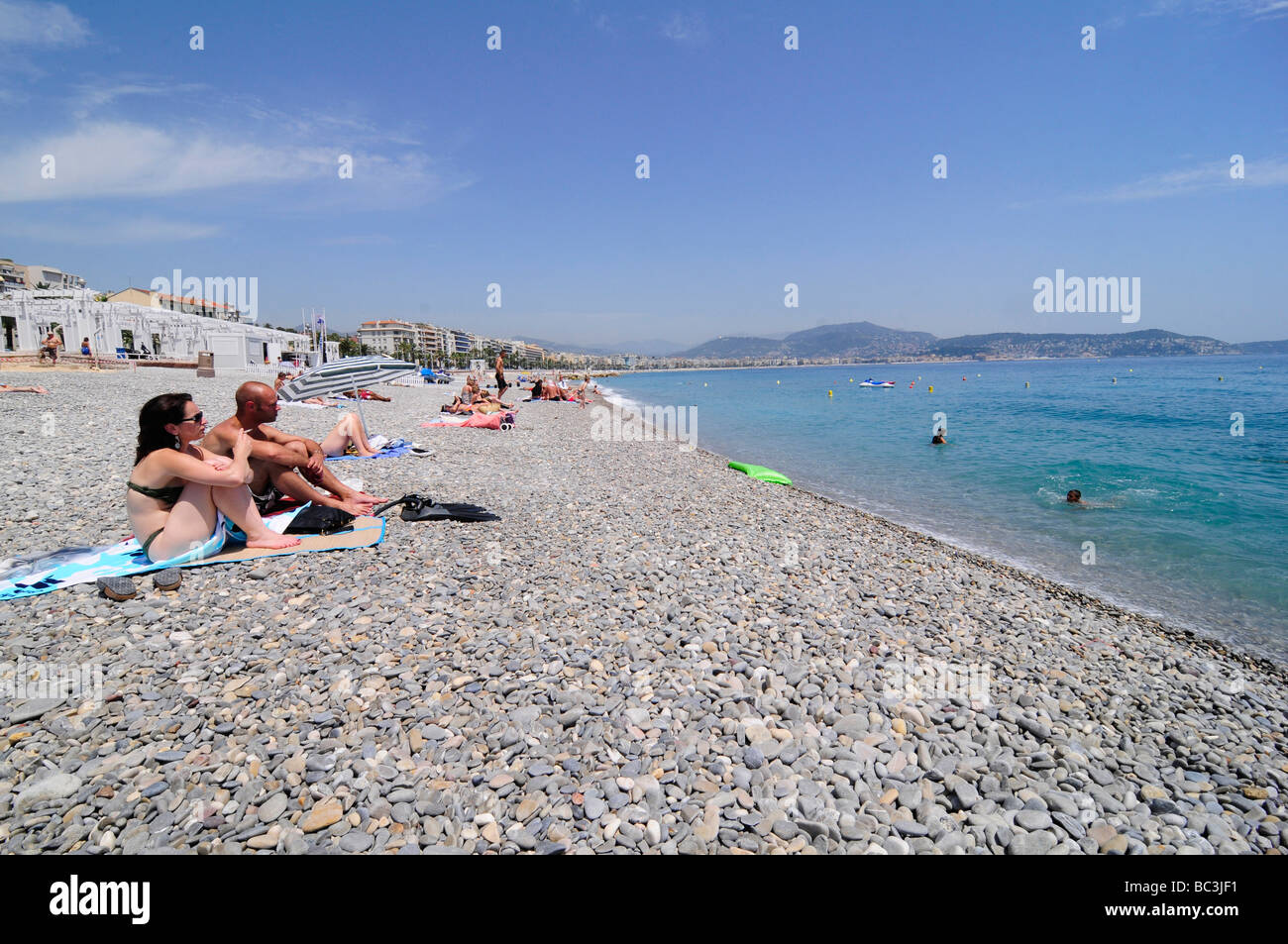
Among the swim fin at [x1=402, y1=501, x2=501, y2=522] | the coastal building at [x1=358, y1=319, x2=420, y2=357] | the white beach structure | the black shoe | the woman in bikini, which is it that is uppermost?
the coastal building at [x1=358, y1=319, x2=420, y2=357]

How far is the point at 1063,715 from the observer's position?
4.08m

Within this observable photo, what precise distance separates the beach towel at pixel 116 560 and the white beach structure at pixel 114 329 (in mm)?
38332

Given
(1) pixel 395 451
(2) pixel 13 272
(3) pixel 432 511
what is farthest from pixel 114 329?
(2) pixel 13 272

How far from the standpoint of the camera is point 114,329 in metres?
37.6

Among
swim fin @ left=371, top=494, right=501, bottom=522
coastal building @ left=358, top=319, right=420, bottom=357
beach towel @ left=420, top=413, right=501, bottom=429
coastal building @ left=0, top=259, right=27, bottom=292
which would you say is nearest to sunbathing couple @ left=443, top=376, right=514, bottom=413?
beach towel @ left=420, top=413, right=501, bottom=429

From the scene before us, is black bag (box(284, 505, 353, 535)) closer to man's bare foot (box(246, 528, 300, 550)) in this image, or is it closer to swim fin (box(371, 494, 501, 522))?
man's bare foot (box(246, 528, 300, 550))

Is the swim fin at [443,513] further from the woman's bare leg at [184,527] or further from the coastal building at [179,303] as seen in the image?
the coastal building at [179,303]

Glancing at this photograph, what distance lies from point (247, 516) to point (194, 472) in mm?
905

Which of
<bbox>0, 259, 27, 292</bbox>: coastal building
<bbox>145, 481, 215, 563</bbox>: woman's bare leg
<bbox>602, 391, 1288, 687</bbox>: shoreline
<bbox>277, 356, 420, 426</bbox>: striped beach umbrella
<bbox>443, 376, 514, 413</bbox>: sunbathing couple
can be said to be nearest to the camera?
<bbox>145, 481, 215, 563</bbox>: woman's bare leg

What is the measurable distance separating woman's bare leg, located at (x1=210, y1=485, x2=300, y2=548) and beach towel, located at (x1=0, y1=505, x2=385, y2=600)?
3.2 inches

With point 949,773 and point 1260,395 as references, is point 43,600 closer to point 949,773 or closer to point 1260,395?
point 949,773

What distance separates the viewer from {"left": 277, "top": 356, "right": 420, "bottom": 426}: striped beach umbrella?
1038 centimetres
